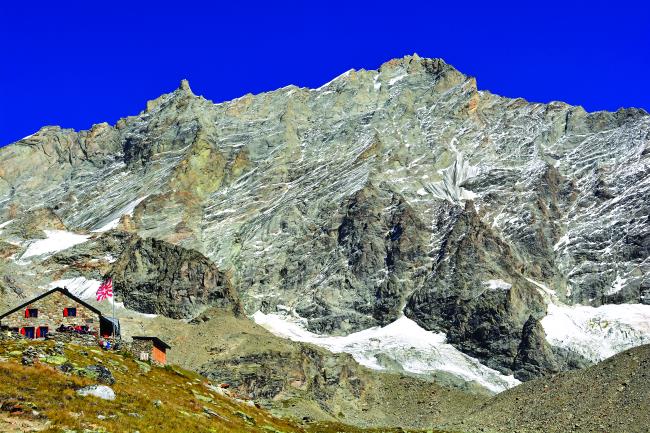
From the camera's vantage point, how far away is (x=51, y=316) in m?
83.8

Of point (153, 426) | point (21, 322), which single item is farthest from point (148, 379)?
point (21, 322)

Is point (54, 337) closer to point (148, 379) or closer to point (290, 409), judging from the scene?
point (148, 379)

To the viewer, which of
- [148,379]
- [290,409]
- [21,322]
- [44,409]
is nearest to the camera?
[44,409]

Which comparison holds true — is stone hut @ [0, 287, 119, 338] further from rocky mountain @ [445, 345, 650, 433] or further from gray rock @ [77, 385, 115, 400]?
rocky mountain @ [445, 345, 650, 433]

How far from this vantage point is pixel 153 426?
155 feet

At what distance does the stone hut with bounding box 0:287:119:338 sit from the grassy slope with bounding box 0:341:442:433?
65.3 feet

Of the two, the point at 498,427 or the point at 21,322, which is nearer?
the point at 21,322

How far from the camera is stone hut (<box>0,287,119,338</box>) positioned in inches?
3253

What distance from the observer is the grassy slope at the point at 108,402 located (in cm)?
4469

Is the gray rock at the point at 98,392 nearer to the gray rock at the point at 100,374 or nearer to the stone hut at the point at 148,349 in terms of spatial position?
the gray rock at the point at 100,374

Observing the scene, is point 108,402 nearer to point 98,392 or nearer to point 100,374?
point 98,392

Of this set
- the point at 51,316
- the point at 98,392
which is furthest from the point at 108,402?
the point at 51,316

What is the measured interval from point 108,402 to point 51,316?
1466 inches

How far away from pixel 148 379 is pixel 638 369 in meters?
88.2
